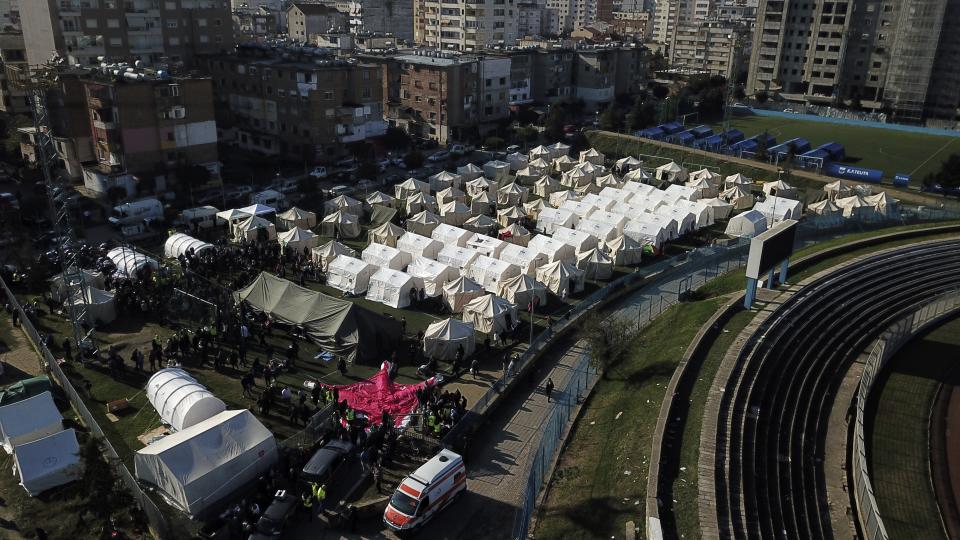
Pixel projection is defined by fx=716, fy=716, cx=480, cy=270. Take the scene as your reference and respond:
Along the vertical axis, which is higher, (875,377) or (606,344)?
(606,344)

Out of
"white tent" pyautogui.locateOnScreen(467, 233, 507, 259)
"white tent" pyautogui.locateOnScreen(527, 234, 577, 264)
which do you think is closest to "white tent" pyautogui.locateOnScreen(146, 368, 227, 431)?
"white tent" pyautogui.locateOnScreen(467, 233, 507, 259)

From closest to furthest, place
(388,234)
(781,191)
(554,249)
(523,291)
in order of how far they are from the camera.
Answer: (523,291) → (554,249) → (388,234) → (781,191)

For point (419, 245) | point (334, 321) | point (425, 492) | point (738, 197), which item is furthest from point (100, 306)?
point (738, 197)

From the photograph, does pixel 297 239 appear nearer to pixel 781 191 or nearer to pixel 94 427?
pixel 94 427

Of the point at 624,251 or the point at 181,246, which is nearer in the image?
the point at 181,246

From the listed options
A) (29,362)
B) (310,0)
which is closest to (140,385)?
(29,362)

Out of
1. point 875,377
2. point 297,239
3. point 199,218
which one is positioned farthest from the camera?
point 199,218
